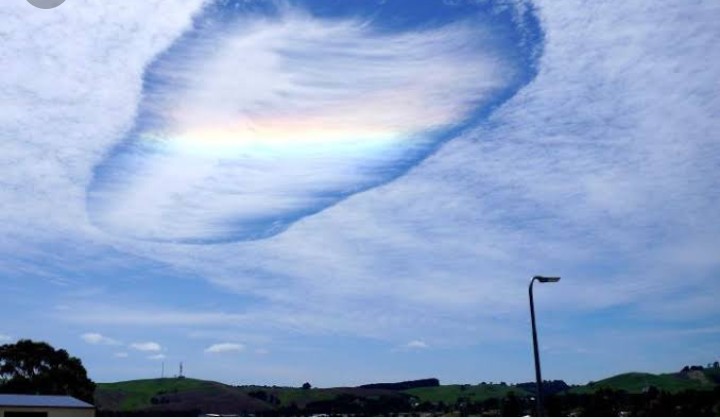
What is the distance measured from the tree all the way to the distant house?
37.8 m

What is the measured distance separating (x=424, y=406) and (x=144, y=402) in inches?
3177

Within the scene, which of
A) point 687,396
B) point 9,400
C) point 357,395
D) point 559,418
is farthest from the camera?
point 357,395

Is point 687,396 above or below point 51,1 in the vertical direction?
below

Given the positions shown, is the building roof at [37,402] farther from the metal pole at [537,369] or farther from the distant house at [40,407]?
the metal pole at [537,369]

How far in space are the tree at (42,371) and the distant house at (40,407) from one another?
3776 cm

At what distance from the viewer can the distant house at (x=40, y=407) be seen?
51750mm

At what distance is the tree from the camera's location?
91.5 metres

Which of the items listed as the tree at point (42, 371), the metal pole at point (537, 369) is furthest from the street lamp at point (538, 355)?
the tree at point (42, 371)

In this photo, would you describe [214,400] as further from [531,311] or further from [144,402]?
[531,311]

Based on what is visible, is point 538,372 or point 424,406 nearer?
point 538,372

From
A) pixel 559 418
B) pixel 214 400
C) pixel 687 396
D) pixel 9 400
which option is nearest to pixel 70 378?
pixel 9 400

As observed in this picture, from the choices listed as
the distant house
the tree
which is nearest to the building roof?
the distant house

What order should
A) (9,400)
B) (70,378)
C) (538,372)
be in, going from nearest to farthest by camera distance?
(538,372), (9,400), (70,378)

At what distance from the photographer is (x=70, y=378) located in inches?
3664
